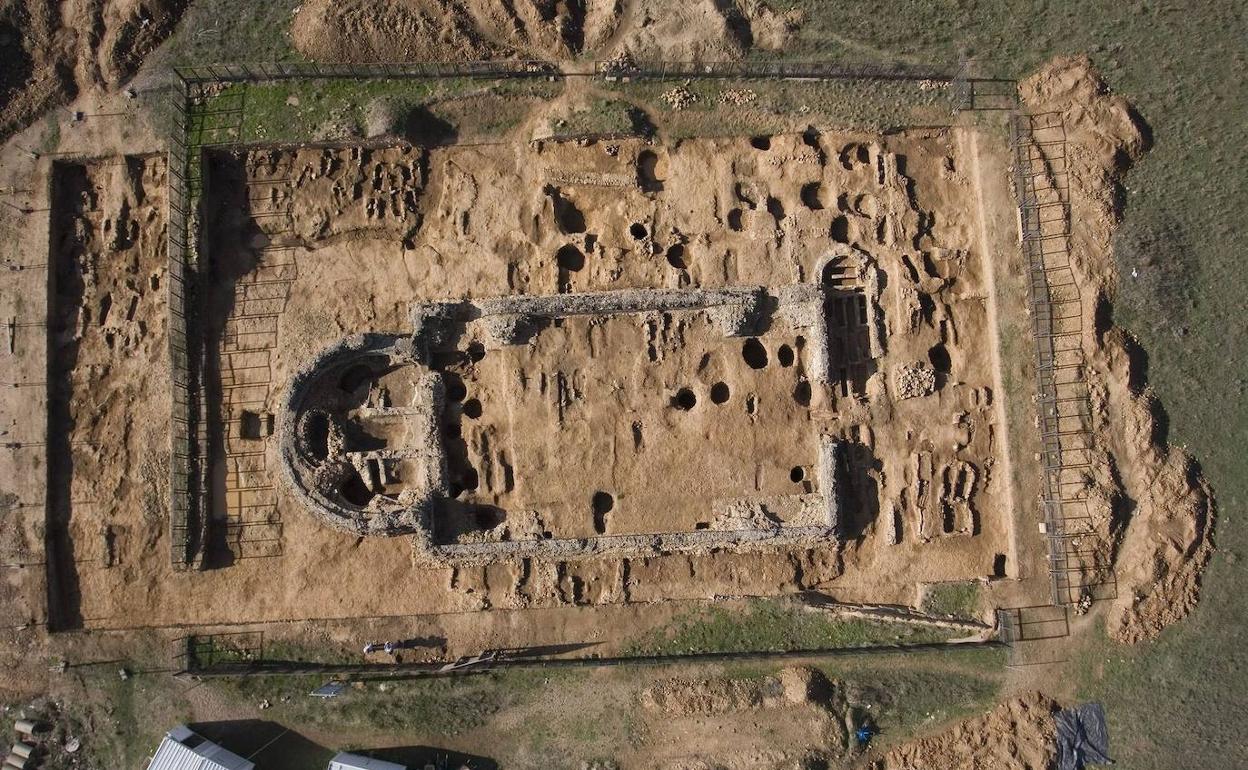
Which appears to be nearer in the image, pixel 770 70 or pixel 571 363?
pixel 571 363

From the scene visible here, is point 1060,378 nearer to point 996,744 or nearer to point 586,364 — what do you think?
point 996,744

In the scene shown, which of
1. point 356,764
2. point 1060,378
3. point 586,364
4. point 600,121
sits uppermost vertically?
point 600,121

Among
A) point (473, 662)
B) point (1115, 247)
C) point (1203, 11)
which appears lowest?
point (473, 662)

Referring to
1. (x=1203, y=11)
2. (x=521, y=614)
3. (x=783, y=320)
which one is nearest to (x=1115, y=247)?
(x=1203, y=11)

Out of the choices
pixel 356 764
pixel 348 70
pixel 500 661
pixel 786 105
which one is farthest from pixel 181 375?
pixel 786 105

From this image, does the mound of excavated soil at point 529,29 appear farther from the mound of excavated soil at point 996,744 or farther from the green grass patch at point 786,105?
the mound of excavated soil at point 996,744

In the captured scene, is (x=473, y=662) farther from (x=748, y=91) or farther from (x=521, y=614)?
(x=748, y=91)

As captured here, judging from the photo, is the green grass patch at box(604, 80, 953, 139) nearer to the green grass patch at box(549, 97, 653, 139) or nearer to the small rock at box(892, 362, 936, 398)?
the green grass patch at box(549, 97, 653, 139)
